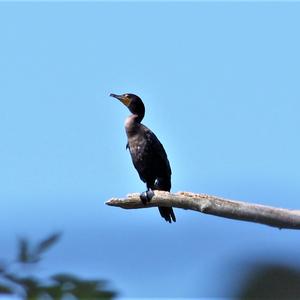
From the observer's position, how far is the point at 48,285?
1.02 metres

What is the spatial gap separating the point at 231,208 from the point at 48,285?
7.38 ft

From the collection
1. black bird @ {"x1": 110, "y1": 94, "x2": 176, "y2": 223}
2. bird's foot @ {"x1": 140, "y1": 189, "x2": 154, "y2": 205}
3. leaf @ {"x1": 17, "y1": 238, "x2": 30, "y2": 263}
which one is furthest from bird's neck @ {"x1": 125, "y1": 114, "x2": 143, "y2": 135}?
leaf @ {"x1": 17, "y1": 238, "x2": 30, "y2": 263}

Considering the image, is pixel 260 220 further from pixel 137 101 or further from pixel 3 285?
pixel 137 101

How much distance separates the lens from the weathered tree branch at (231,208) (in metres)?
2.87

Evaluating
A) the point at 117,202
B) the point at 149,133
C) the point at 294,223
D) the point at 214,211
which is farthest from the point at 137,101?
the point at 294,223

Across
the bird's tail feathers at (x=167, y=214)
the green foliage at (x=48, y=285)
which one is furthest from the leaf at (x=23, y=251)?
the bird's tail feathers at (x=167, y=214)

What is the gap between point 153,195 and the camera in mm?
4137

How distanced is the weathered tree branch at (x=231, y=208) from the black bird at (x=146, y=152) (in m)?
2.44

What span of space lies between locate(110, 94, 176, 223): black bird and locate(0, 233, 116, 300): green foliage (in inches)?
213

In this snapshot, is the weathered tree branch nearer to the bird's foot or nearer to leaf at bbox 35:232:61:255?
the bird's foot

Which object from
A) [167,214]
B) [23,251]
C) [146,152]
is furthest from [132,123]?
[23,251]

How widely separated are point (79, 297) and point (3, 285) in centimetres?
15

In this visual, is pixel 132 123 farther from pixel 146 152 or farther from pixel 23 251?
pixel 23 251

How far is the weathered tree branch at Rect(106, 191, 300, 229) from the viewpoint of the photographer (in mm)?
2871
